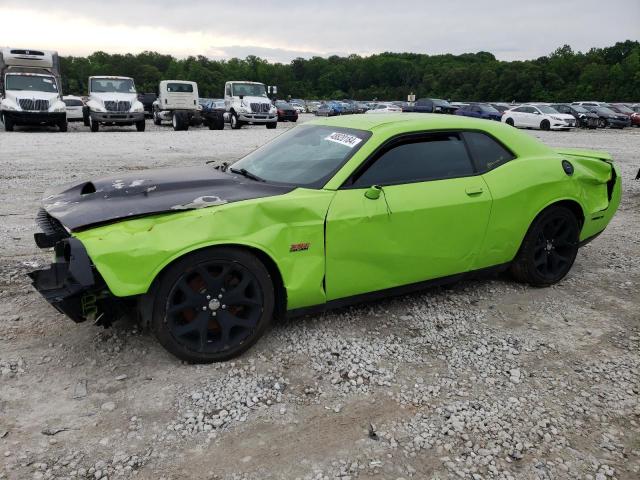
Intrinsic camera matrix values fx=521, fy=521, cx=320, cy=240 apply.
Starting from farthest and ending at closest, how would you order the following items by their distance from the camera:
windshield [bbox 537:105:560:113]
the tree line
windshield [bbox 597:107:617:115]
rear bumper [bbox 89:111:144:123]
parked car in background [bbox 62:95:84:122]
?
the tree line
windshield [bbox 597:107:617:115]
windshield [bbox 537:105:560:113]
parked car in background [bbox 62:95:84:122]
rear bumper [bbox 89:111:144:123]

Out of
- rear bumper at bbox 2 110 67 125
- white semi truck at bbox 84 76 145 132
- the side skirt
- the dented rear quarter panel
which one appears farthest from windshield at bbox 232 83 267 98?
the dented rear quarter panel

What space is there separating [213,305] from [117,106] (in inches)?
807

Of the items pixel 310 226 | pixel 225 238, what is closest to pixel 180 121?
pixel 310 226

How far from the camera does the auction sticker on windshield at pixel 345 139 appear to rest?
3.73 meters

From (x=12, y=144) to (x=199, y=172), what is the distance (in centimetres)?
1373

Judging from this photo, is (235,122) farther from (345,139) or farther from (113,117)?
(345,139)

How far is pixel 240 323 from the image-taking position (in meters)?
3.21

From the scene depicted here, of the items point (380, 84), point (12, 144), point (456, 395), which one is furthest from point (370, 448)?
point (380, 84)

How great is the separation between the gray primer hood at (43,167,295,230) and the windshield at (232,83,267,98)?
2300 cm

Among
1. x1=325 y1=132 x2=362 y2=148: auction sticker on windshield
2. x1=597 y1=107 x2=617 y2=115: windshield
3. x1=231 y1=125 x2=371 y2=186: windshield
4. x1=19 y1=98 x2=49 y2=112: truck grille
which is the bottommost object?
x1=19 y1=98 x2=49 y2=112: truck grille

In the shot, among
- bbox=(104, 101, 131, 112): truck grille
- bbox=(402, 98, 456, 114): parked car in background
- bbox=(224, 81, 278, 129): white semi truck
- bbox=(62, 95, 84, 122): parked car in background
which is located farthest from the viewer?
bbox=(402, 98, 456, 114): parked car in background

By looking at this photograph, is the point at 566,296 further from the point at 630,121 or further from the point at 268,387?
the point at 630,121

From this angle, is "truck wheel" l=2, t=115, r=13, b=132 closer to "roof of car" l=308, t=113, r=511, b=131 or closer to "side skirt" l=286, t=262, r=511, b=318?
"roof of car" l=308, t=113, r=511, b=131

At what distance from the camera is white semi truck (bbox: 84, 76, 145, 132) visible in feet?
69.2
